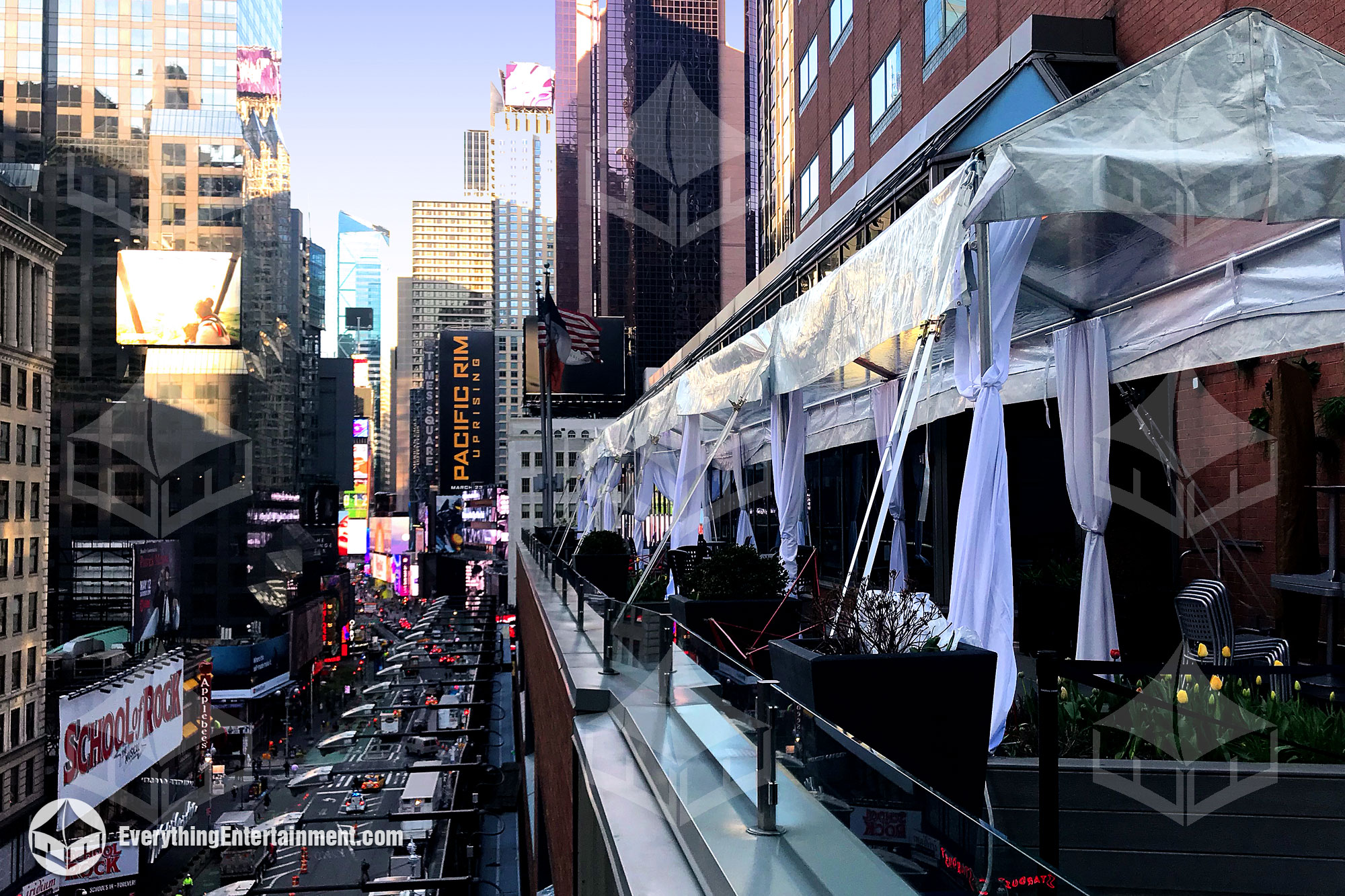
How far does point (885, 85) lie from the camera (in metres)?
21.1

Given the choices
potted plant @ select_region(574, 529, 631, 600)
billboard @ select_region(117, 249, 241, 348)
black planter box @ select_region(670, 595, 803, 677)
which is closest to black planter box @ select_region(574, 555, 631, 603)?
potted plant @ select_region(574, 529, 631, 600)

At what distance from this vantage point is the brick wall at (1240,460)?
9047 mm

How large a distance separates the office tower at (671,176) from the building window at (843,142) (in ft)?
387

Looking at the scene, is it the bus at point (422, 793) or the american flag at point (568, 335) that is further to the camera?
the bus at point (422, 793)

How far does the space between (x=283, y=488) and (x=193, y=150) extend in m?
29.9

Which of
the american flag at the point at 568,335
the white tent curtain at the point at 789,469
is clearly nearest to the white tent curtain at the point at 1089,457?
the white tent curtain at the point at 789,469

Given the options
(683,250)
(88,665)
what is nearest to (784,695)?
(88,665)

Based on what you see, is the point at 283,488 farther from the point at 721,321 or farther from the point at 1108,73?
the point at 1108,73

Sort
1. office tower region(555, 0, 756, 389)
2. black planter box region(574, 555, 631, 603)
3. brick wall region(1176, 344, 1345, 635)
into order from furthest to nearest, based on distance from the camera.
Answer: office tower region(555, 0, 756, 389)
black planter box region(574, 555, 631, 603)
brick wall region(1176, 344, 1345, 635)

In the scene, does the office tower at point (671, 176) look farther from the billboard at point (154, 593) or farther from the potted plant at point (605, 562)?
the potted plant at point (605, 562)

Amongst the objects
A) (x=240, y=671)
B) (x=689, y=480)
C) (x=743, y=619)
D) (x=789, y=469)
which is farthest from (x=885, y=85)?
(x=240, y=671)

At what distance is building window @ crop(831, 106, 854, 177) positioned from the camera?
79.0 ft

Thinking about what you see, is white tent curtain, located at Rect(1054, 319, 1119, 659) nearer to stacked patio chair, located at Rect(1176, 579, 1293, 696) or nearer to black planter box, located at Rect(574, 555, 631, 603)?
stacked patio chair, located at Rect(1176, 579, 1293, 696)

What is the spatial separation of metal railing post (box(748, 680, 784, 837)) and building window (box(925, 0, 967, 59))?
52.4 feet
